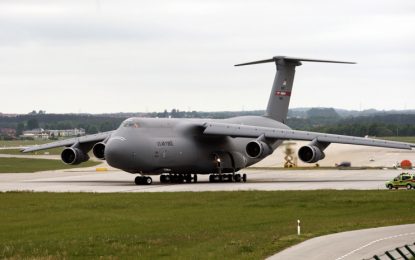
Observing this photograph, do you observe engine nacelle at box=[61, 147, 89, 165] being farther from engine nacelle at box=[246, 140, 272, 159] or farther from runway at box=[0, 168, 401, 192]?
engine nacelle at box=[246, 140, 272, 159]

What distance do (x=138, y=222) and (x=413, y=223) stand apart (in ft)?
32.0

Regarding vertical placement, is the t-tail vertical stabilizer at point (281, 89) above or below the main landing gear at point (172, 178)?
above

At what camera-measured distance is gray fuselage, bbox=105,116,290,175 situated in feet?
167

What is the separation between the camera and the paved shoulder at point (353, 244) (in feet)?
75.1

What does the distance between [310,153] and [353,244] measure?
27426mm

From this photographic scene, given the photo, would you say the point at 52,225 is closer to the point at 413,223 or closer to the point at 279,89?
the point at 413,223

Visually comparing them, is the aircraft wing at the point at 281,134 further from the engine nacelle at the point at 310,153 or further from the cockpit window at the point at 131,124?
the cockpit window at the point at 131,124

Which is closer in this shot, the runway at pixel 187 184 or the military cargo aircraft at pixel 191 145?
the runway at pixel 187 184

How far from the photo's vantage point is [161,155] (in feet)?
171

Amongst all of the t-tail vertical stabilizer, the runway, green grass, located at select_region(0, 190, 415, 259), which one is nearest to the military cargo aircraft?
the runway

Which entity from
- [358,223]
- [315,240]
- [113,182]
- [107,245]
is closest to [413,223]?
[358,223]

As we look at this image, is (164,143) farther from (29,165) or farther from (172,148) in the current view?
(29,165)

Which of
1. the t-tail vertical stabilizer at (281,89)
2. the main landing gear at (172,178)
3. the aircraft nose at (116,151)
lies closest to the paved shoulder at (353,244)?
the aircraft nose at (116,151)

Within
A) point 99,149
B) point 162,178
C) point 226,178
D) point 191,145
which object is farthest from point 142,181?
point 226,178
